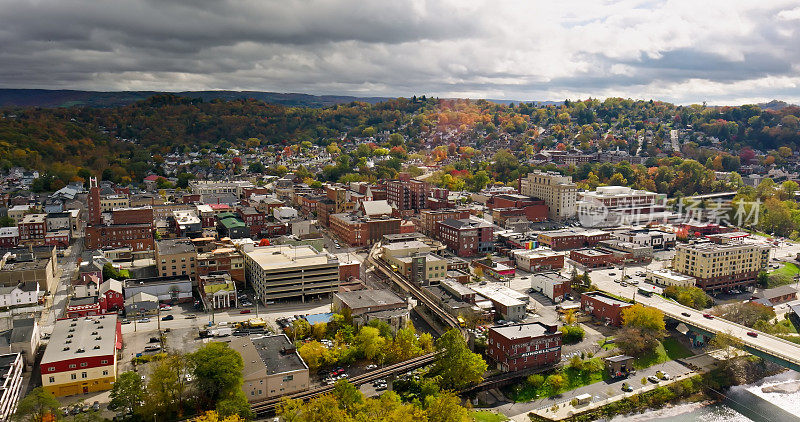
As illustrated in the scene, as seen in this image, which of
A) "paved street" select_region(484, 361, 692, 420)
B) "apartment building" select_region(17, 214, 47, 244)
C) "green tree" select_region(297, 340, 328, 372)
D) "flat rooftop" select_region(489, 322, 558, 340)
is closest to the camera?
"paved street" select_region(484, 361, 692, 420)

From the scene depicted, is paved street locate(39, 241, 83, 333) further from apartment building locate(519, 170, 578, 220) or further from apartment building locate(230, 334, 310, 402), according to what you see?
apartment building locate(519, 170, 578, 220)

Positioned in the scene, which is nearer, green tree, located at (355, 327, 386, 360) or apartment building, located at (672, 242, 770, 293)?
green tree, located at (355, 327, 386, 360)

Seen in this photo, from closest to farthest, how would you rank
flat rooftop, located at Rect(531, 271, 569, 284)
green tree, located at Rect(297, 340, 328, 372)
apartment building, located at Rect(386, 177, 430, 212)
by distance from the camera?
1. green tree, located at Rect(297, 340, 328, 372)
2. flat rooftop, located at Rect(531, 271, 569, 284)
3. apartment building, located at Rect(386, 177, 430, 212)

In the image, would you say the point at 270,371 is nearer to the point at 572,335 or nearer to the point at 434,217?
the point at 572,335

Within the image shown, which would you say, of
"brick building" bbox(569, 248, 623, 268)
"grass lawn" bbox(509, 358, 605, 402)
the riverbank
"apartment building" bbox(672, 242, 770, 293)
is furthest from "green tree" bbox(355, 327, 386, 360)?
"apartment building" bbox(672, 242, 770, 293)

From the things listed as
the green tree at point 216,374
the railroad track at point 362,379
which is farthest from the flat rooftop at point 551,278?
the green tree at point 216,374

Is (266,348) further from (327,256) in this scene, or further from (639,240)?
(639,240)
